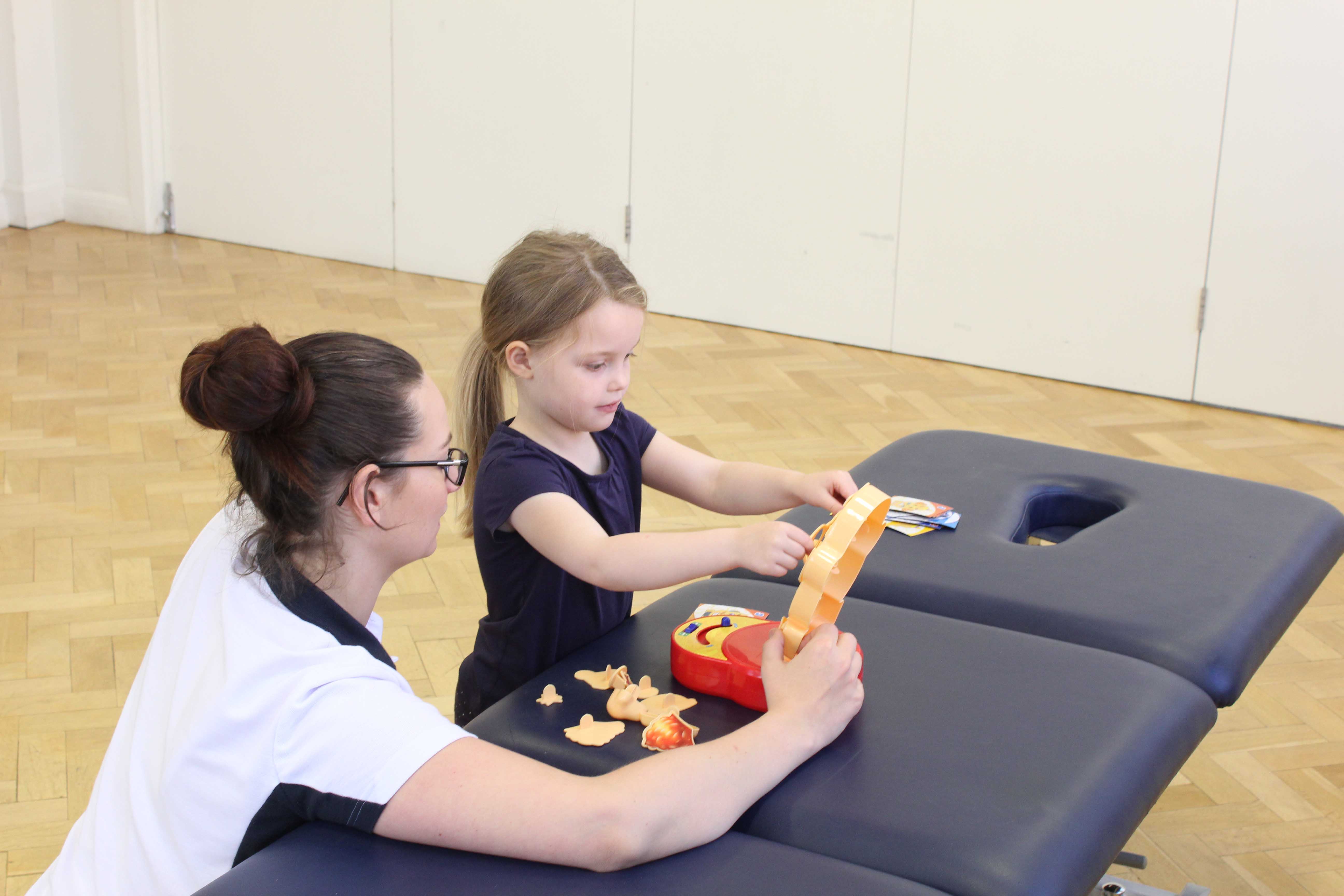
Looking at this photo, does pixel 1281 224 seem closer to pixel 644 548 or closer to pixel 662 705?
pixel 644 548

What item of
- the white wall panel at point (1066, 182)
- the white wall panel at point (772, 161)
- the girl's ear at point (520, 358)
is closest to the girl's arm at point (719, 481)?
the girl's ear at point (520, 358)

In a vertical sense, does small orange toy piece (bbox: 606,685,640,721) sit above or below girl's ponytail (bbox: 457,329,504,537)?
below

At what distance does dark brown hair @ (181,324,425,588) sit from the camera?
1.10 meters

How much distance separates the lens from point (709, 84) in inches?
187

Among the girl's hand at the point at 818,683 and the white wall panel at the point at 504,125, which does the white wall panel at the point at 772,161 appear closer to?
the white wall panel at the point at 504,125

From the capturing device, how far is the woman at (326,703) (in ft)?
3.33

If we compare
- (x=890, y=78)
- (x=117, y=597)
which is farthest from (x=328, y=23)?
(x=117, y=597)

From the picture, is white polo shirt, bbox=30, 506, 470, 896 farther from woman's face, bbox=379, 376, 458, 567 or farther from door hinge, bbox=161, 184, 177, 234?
door hinge, bbox=161, 184, 177, 234

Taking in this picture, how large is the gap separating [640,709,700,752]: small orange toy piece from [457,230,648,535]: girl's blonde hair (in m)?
0.46

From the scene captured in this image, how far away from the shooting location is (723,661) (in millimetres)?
1313

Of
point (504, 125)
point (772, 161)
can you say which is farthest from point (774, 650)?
point (504, 125)

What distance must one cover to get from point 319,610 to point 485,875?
266mm

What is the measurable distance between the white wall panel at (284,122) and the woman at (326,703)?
14.8 feet

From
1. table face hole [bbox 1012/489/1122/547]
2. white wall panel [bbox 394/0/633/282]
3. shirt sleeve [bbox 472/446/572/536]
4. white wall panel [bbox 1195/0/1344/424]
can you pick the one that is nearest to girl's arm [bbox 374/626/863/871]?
shirt sleeve [bbox 472/446/572/536]
